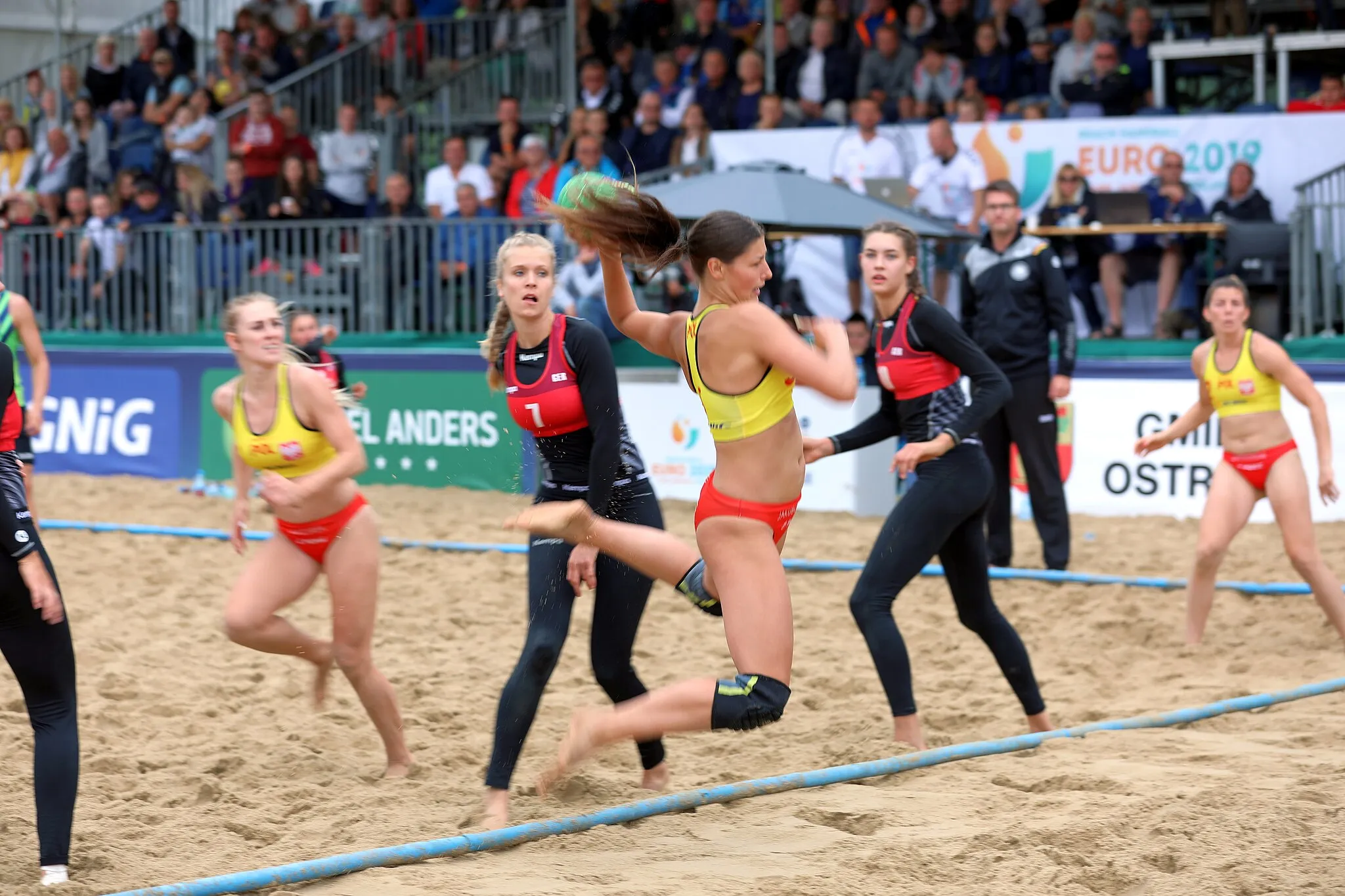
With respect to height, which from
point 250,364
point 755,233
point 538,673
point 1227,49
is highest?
point 1227,49

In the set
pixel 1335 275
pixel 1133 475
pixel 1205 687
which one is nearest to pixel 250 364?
pixel 1205 687

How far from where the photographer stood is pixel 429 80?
17.3m

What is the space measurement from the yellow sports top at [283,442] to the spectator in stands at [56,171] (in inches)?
493

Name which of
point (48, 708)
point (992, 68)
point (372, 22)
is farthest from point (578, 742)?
point (372, 22)

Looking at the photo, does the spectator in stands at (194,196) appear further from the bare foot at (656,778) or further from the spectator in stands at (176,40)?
the bare foot at (656,778)

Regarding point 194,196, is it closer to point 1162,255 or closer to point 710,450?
point 710,450

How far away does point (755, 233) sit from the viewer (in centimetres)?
423

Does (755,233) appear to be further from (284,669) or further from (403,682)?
(284,669)

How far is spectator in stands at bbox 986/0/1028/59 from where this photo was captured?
1395cm

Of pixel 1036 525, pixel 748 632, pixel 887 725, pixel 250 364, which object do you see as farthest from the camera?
pixel 1036 525

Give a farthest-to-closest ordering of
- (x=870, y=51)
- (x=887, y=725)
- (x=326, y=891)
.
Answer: (x=870, y=51) < (x=887, y=725) < (x=326, y=891)

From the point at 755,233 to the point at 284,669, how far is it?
12.3ft

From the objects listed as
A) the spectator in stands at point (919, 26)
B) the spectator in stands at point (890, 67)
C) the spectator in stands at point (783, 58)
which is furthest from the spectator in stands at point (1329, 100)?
the spectator in stands at point (783, 58)

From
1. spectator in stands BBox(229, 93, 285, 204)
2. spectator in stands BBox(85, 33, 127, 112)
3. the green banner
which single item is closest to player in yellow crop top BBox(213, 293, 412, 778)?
the green banner
